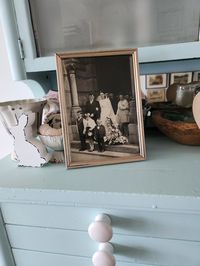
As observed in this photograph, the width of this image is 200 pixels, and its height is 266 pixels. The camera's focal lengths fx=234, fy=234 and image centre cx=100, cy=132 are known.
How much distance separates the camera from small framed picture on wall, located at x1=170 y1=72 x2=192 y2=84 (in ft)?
2.27

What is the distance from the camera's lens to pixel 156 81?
716 millimetres

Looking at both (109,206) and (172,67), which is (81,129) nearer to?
(109,206)

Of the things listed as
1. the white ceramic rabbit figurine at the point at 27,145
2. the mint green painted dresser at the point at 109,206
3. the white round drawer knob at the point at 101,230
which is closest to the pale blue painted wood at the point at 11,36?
the mint green painted dresser at the point at 109,206

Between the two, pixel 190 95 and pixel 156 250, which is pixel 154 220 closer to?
pixel 156 250

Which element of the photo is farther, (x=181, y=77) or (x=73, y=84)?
(x=181, y=77)

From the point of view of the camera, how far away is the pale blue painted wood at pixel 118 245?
0.43 m

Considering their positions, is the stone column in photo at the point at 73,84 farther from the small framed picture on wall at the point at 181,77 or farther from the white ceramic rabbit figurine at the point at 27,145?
the small framed picture on wall at the point at 181,77

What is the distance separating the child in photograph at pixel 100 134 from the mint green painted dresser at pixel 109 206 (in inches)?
1.9

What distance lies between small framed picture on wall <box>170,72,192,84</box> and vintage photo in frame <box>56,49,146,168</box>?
252 millimetres

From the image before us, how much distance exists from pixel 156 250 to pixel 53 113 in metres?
0.37

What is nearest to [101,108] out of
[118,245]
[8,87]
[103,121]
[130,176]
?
[103,121]

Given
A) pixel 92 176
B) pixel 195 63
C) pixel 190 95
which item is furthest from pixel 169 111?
pixel 92 176

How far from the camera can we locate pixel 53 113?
57 cm

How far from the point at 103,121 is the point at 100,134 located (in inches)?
1.2
